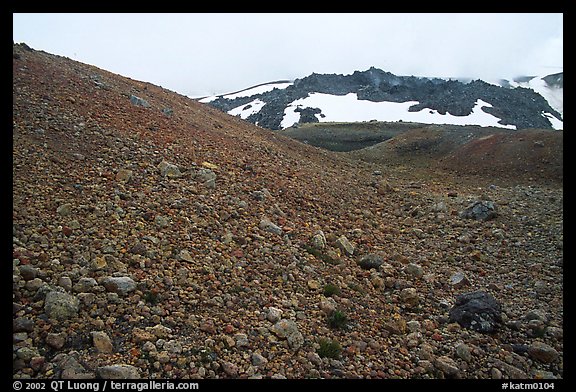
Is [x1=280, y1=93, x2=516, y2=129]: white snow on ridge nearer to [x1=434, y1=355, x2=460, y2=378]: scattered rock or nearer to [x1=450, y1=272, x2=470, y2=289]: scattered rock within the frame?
[x1=450, y1=272, x2=470, y2=289]: scattered rock

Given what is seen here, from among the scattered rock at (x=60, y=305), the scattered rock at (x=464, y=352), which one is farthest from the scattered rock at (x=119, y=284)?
the scattered rock at (x=464, y=352)

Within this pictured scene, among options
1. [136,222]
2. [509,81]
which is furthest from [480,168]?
[509,81]

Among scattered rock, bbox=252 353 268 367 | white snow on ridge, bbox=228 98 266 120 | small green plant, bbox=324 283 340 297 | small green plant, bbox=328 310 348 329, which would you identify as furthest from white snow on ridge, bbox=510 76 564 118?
scattered rock, bbox=252 353 268 367

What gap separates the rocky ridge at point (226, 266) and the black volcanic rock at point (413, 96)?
6939 cm

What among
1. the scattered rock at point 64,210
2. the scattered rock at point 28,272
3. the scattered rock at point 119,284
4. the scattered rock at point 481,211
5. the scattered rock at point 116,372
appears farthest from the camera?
the scattered rock at point 481,211

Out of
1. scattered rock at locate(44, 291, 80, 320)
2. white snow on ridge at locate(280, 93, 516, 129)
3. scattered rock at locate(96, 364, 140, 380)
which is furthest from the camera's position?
white snow on ridge at locate(280, 93, 516, 129)

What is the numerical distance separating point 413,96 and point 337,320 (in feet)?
337

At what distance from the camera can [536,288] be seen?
25.0 feet

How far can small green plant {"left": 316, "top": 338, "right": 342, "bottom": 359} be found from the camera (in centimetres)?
519

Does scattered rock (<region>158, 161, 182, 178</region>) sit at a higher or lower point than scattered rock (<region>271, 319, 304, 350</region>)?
higher

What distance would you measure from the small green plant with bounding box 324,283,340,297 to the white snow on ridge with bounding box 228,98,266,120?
298 feet

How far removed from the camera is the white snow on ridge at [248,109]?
3780 inches

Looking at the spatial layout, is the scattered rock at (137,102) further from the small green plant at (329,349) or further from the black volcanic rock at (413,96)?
the black volcanic rock at (413,96)

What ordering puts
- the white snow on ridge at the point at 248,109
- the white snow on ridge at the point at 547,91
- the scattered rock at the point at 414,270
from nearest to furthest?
the scattered rock at the point at 414,270 → the white snow on ridge at the point at 248,109 → the white snow on ridge at the point at 547,91
